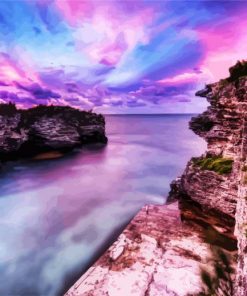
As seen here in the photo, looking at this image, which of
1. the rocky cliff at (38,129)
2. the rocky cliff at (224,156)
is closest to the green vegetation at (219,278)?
the rocky cliff at (224,156)

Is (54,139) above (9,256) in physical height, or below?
above

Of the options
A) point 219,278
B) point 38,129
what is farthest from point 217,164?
point 38,129

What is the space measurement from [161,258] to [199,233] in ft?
9.92

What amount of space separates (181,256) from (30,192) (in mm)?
18174

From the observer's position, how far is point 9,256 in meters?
13.2

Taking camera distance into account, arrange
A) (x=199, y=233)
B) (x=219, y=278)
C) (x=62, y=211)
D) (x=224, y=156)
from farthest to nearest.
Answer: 1. (x=62, y=211)
2. (x=224, y=156)
3. (x=199, y=233)
4. (x=219, y=278)

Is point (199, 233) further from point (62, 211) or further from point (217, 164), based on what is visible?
point (62, 211)

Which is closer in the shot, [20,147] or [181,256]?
[181,256]

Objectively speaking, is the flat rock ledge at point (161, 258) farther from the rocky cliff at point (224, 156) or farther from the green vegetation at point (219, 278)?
the rocky cliff at point (224, 156)

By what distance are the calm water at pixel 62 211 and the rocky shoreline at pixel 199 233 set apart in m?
2.46

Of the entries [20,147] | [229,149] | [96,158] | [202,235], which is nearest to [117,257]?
[202,235]

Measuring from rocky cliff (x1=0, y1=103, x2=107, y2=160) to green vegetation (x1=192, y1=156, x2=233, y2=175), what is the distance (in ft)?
110

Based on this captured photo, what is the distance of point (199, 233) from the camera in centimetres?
1238

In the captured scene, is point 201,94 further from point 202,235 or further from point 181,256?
point 181,256
